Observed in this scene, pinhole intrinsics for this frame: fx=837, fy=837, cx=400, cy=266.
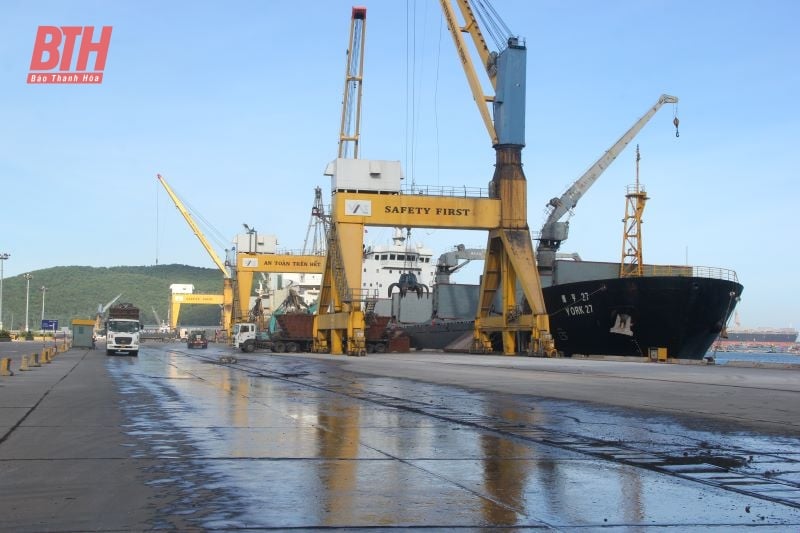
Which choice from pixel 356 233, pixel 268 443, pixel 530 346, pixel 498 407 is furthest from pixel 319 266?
pixel 268 443

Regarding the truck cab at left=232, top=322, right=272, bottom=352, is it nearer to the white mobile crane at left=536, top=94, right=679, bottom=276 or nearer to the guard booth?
the guard booth

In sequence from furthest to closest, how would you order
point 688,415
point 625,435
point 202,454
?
point 688,415
point 625,435
point 202,454

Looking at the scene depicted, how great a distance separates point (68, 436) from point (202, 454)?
279cm

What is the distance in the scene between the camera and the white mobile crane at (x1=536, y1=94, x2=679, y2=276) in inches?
2376

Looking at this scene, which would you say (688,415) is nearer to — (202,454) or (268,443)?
(268,443)

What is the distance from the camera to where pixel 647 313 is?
142 ft

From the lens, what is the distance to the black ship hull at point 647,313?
42094 millimetres

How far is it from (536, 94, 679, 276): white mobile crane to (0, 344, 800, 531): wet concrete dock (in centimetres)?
4046

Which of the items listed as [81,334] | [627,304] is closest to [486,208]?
[627,304]

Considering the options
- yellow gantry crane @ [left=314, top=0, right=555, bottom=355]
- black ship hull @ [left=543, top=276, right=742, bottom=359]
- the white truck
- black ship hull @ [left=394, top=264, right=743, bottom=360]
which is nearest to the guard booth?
the white truck

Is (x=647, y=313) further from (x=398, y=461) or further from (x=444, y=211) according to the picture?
(x=398, y=461)

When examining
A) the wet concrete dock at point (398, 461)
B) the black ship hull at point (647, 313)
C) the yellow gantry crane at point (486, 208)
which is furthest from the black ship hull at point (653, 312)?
the wet concrete dock at point (398, 461)

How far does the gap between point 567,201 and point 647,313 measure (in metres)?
21.5

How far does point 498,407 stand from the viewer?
1694cm
